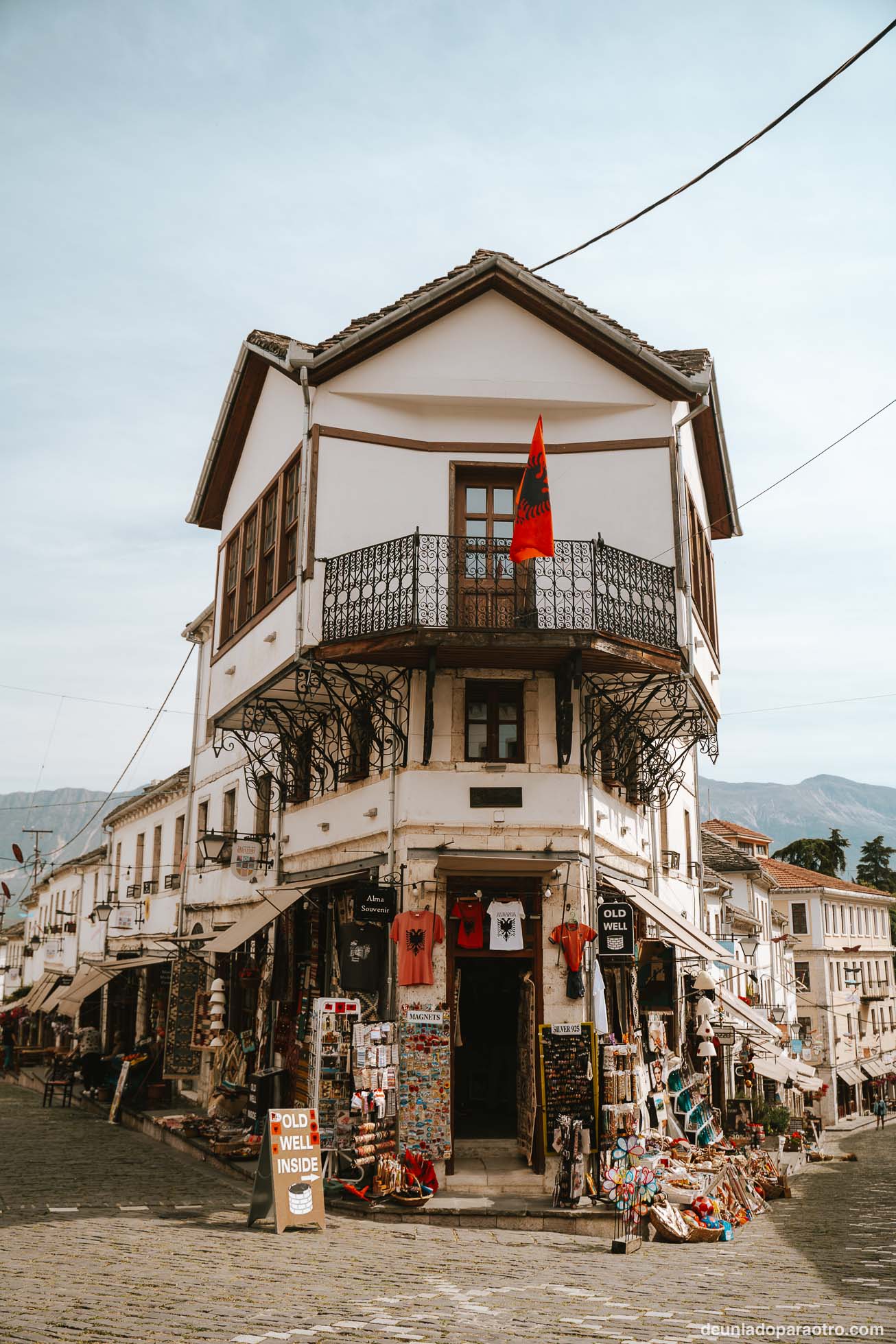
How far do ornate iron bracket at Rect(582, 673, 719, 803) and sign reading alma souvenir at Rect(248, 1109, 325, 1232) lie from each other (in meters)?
5.99

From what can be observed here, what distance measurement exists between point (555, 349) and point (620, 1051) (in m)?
9.73

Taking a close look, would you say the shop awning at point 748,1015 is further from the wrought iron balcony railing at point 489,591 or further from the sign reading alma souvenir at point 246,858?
the sign reading alma souvenir at point 246,858

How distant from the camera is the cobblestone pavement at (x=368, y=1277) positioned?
27.2ft

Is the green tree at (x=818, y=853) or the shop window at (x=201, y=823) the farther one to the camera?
the green tree at (x=818, y=853)

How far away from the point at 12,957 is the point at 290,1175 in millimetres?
64305

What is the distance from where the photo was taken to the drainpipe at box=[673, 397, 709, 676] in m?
16.2

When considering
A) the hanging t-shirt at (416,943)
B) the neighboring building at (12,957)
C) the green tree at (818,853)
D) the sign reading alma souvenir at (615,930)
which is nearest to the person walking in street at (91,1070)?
the hanging t-shirt at (416,943)

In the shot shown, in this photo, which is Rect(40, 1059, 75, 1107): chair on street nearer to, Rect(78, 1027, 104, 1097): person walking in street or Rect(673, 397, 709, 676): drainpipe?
Rect(78, 1027, 104, 1097): person walking in street

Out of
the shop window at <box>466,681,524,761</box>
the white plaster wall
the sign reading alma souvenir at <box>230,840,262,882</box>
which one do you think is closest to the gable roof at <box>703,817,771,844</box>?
the sign reading alma souvenir at <box>230,840,262,882</box>

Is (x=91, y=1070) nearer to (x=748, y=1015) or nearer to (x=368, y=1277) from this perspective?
(x=748, y=1015)

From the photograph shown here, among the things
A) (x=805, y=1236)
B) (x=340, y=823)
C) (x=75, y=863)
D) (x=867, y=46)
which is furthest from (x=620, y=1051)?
(x=75, y=863)

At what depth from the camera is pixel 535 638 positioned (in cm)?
1476

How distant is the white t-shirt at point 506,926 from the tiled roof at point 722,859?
95.2ft

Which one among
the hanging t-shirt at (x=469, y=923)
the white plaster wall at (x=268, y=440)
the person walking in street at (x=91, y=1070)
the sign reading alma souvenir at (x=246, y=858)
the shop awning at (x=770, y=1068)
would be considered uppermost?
the white plaster wall at (x=268, y=440)
